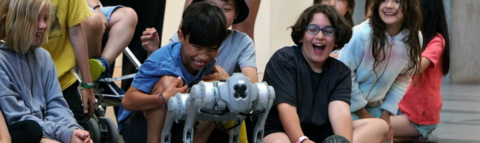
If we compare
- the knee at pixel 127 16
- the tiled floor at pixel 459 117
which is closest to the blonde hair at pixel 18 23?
the knee at pixel 127 16

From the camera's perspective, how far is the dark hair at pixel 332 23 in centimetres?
248

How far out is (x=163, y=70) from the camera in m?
2.19

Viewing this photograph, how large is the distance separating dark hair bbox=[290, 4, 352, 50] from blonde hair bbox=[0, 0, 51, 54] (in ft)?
3.56

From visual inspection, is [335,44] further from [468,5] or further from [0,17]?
[468,5]

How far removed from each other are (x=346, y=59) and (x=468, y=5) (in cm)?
654

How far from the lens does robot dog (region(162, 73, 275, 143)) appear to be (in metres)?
1.83

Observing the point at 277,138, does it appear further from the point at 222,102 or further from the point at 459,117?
the point at 459,117

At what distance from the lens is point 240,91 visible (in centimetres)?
184

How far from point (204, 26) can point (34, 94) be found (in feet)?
2.18

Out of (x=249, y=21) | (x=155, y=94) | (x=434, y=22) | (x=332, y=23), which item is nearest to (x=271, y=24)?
(x=434, y=22)

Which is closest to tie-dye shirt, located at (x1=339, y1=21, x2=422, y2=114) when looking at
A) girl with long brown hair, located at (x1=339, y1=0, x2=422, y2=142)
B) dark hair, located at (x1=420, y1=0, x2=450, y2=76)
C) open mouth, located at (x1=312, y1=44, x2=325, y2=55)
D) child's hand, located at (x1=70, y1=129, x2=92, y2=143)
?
girl with long brown hair, located at (x1=339, y1=0, x2=422, y2=142)

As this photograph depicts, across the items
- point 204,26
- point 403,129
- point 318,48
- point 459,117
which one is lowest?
point 459,117

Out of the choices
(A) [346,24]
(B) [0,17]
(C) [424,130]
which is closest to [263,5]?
(C) [424,130]

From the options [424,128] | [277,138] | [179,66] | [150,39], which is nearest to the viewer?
[179,66]
